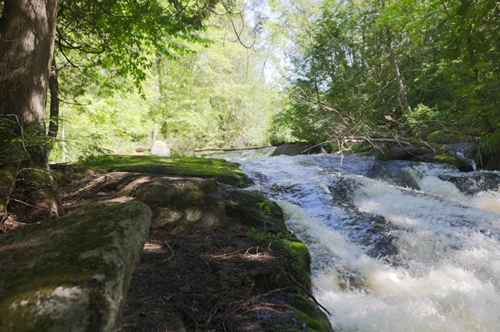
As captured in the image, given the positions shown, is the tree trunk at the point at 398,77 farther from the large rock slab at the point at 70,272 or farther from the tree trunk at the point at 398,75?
the large rock slab at the point at 70,272

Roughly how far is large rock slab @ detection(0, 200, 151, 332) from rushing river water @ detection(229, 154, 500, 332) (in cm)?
253

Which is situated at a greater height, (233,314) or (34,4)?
(34,4)

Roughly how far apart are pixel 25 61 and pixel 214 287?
→ 3.57m

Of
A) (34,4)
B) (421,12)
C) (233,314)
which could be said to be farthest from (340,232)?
(421,12)

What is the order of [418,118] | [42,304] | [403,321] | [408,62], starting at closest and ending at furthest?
[42,304], [403,321], [418,118], [408,62]

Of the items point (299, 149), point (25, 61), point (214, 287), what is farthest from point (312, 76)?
point (214, 287)

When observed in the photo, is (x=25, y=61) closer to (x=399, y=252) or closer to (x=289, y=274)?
(x=289, y=274)

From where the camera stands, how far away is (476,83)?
7.84 metres

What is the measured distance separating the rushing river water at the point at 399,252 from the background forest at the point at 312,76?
6.09ft

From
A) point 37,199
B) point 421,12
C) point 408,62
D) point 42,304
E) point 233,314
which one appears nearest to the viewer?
point 42,304

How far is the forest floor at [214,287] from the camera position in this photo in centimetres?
209

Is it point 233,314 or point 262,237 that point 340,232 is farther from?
point 233,314

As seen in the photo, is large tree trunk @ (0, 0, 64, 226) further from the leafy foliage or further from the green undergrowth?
the leafy foliage

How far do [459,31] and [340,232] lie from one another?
6515mm
